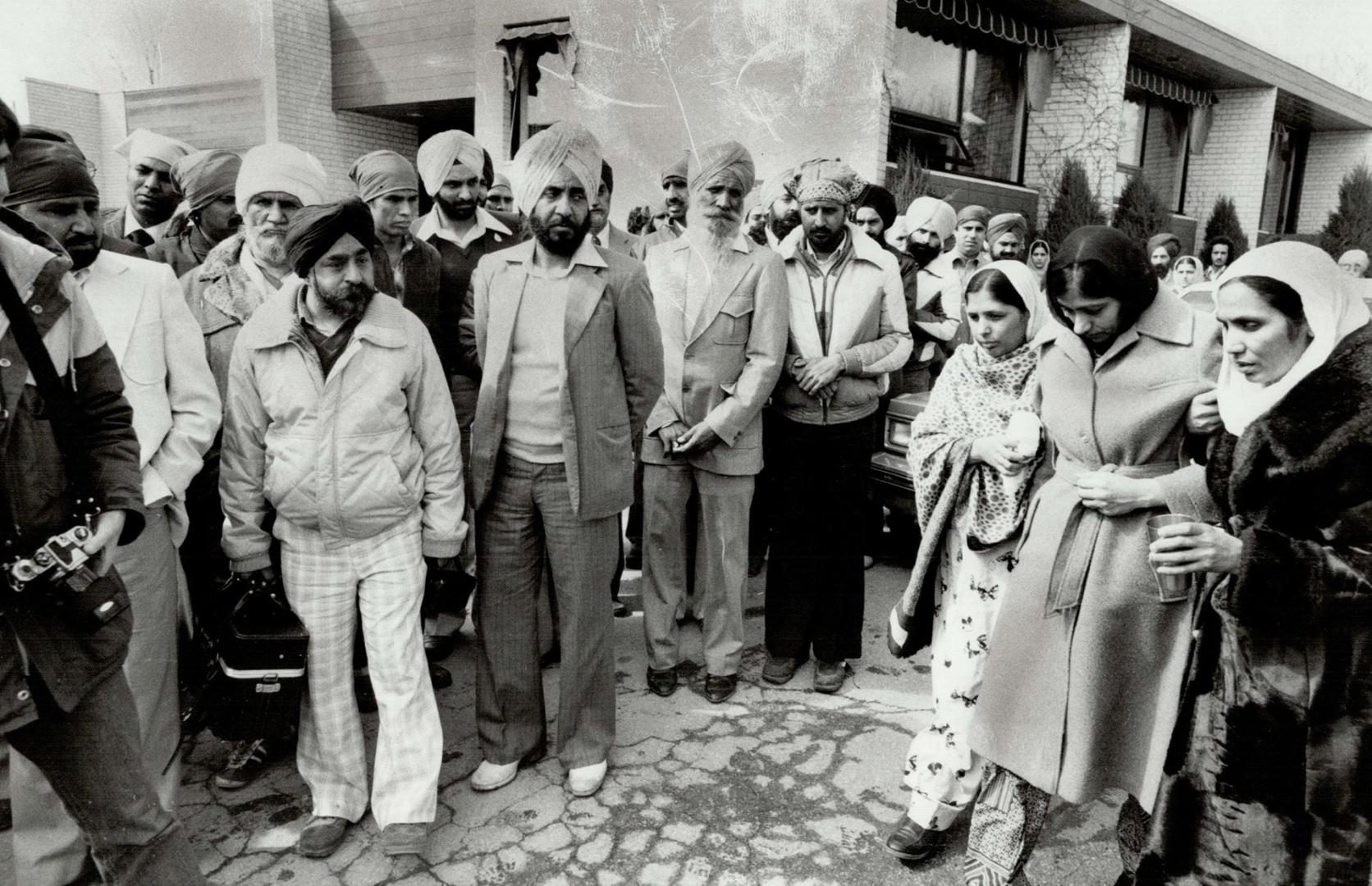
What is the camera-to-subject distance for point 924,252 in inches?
261

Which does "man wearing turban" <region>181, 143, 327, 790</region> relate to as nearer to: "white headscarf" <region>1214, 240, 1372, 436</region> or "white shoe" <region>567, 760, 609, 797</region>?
"white shoe" <region>567, 760, 609, 797</region>

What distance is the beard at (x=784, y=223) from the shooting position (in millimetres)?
6320

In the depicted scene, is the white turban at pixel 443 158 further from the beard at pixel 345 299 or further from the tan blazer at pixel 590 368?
the beard at pixel 345 299

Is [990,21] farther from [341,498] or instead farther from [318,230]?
[341,498]

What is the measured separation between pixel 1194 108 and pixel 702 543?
570 inches

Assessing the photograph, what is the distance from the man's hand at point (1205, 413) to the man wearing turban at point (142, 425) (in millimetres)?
2778

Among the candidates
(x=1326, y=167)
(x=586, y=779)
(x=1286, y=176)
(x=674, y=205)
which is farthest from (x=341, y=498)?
(x=1286, y=176)

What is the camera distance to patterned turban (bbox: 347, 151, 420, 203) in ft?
13.6

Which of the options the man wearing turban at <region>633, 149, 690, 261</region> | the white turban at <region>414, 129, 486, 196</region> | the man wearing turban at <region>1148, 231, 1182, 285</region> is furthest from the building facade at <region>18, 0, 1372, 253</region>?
the white turban at <region>414, 129, 486, 196</region>

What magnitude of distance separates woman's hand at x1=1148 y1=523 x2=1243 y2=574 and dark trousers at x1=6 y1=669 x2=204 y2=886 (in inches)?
93.5

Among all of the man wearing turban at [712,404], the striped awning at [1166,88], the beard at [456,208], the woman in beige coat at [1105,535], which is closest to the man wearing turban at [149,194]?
the beard at [456,208]

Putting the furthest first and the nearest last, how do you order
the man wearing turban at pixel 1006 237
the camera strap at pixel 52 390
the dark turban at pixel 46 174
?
the man wearing turban at pixel 1006 237 < the dark turban at pixel 46 174 < the camera strap at pixel 52 390

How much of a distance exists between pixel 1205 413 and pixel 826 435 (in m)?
1.95

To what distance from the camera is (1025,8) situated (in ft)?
37.9
